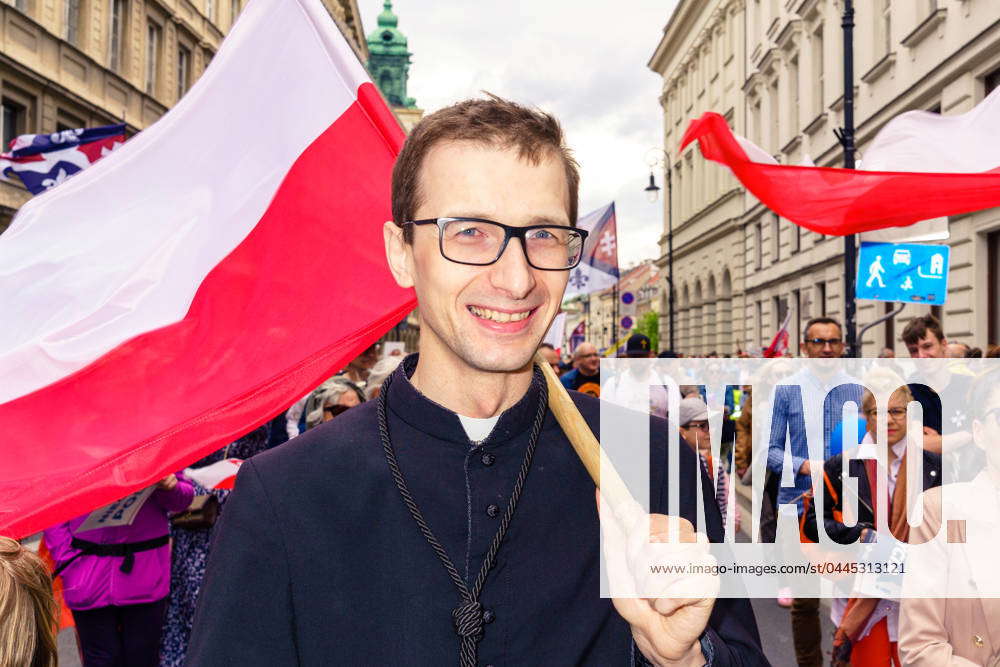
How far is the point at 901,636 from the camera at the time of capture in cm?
323

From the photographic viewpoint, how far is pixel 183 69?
90.6 feet

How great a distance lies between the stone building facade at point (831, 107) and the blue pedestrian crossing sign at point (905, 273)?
7298 millimetres

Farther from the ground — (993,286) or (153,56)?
(153,56)

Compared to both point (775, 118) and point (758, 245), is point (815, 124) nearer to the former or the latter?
point (775, 118)

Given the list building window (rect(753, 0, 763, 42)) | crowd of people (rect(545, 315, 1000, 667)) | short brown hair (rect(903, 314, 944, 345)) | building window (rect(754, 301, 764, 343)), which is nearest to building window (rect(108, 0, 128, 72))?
building window (rect(753, 0, 763, 42))

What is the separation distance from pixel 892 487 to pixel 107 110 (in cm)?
2245

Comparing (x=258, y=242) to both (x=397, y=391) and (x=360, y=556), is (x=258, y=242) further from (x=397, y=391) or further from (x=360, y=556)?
(x=360, y=556)

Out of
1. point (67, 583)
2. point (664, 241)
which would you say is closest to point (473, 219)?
point (67, 583)

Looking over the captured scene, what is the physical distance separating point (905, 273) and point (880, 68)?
12.9 m

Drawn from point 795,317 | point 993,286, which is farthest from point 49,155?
point 795,317

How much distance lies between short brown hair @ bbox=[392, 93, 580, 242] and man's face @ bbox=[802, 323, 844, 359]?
565 centimetres

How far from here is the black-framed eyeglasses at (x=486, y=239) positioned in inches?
70.1

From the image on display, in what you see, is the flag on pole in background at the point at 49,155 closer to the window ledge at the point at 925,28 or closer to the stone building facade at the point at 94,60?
the stone building facade at the point at 94,60

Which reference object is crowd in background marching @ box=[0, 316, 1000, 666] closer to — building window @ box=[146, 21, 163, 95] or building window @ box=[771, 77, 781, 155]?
building window @ box=[146, 21, 163, 95]
